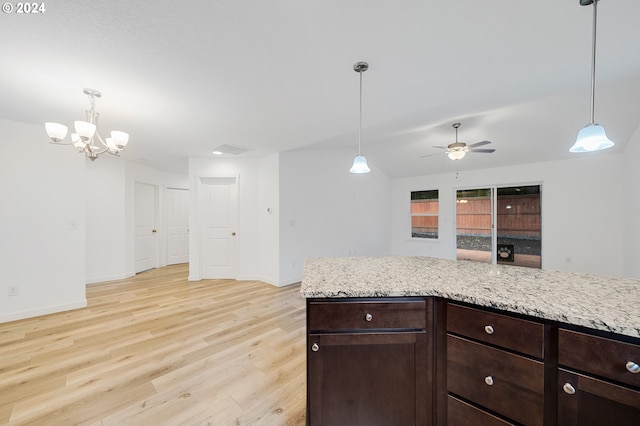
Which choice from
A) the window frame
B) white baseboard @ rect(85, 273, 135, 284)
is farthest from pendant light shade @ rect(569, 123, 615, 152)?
white baseboard @ rect(85, 273, 135, 284)

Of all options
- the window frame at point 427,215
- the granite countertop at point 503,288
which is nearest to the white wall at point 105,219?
the granite countertop at point 503,288

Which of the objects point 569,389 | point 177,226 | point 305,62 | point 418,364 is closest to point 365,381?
point 418,364

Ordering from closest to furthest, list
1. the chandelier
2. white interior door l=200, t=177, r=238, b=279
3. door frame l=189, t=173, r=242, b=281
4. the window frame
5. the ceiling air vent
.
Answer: the chandelier
the ceiling air vent
door frame l=189, t=173, r=242, b=281
white interior door l=200, t=177, r=238, b=279
the window frame

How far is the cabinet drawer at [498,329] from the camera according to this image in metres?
0.99

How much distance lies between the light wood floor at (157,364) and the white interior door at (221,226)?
4.29 feet

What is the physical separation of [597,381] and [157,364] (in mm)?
2755

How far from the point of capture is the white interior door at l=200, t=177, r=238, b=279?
15.7ft

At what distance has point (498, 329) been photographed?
3.50 feet

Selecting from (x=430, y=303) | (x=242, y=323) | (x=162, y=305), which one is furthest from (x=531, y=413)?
(x=162, y=305)

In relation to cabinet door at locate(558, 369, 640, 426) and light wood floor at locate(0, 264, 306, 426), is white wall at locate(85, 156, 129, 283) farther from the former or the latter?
cabinet door at locate(558, 369, 640, 426)

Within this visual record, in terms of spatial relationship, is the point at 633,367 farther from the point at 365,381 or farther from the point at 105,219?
the point at 105,219

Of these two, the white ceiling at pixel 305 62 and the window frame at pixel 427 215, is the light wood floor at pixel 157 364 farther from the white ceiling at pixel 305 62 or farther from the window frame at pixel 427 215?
the window frame at pixel 427 215

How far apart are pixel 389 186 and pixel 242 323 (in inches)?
225

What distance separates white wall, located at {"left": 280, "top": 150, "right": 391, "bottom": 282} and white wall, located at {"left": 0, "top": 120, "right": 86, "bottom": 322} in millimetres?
2836
